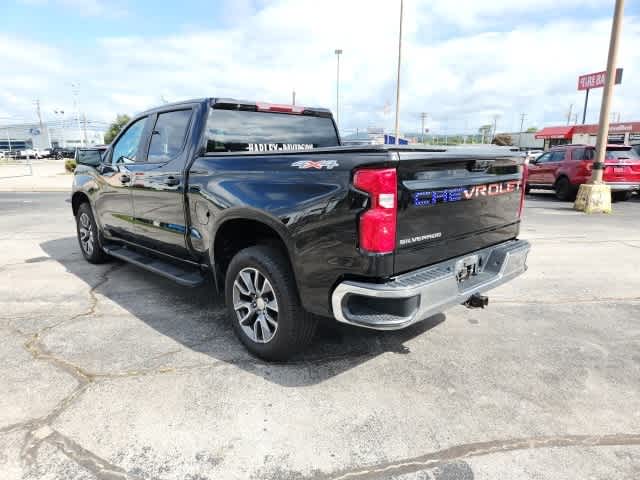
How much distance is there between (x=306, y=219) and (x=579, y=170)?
43.8ft

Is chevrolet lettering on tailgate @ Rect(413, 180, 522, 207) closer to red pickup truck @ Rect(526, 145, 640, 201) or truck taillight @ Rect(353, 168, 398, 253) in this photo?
truck taillight @ Rect(353, 168, 398, 253)

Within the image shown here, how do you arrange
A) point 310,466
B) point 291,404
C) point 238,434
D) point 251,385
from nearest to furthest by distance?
point 310,466, point 238,434, point 291,404, point 251,385

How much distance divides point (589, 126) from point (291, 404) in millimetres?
50613

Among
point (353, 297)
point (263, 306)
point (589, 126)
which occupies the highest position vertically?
point (589, 126)

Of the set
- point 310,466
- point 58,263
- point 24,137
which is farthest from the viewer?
point 24,137

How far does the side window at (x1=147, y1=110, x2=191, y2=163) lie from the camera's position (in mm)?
4066

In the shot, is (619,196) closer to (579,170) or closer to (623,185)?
(623,185)

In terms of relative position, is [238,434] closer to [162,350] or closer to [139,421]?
[139,421]

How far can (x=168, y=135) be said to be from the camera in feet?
14.0

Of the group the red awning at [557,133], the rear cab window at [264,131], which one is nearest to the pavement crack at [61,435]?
the rear cab window at [264,131]

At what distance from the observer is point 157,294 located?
4848 millimetres

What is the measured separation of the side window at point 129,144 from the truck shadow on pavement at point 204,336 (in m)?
1.45

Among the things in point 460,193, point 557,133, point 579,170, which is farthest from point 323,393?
point 557,133

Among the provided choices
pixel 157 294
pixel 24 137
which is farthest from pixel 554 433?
pixel 24 137
